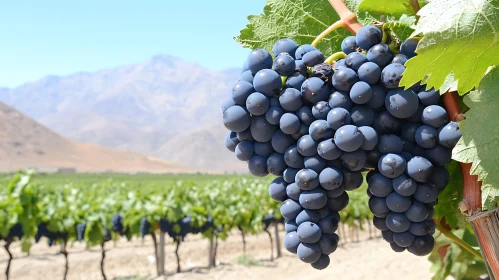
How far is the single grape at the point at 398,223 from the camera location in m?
1.18

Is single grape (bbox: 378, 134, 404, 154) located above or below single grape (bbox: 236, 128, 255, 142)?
below

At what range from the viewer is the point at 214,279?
1309cm

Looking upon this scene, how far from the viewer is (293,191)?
4.17ft

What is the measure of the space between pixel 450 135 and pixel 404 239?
0.27 metres

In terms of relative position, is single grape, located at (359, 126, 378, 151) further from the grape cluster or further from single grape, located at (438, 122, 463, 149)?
single grape, located at (438, 122, 463, 149)

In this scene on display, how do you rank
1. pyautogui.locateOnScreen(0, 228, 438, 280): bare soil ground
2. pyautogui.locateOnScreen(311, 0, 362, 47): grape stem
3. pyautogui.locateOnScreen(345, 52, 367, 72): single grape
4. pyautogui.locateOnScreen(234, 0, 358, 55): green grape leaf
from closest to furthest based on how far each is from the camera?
pyautogui.locateOnScreen(345, 52, 367, 72): single grape → pyautogui.locateOnScreen(311, 0, 362, 47): grape stem → pyautogui.locateOnScreen(234, 0, 358, 55): green grape leaf → pyautogui.locateOnScreen(0, 228, 438, 280): bare soil ground

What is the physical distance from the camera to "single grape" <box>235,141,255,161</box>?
1317 mm

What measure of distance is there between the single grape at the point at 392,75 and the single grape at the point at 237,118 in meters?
0.34

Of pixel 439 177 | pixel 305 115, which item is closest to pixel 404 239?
pixel 439 177

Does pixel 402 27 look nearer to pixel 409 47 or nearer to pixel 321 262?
pixel 409 47

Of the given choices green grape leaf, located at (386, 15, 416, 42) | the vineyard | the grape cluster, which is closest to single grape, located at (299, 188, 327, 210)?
the grape cluster

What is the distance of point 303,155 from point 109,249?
61.8 ft

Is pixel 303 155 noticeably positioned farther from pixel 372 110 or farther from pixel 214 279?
pixel 214 279

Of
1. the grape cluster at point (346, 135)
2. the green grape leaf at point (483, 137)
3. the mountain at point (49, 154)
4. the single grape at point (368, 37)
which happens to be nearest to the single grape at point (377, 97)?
the grape cluster at point (346, 135)
